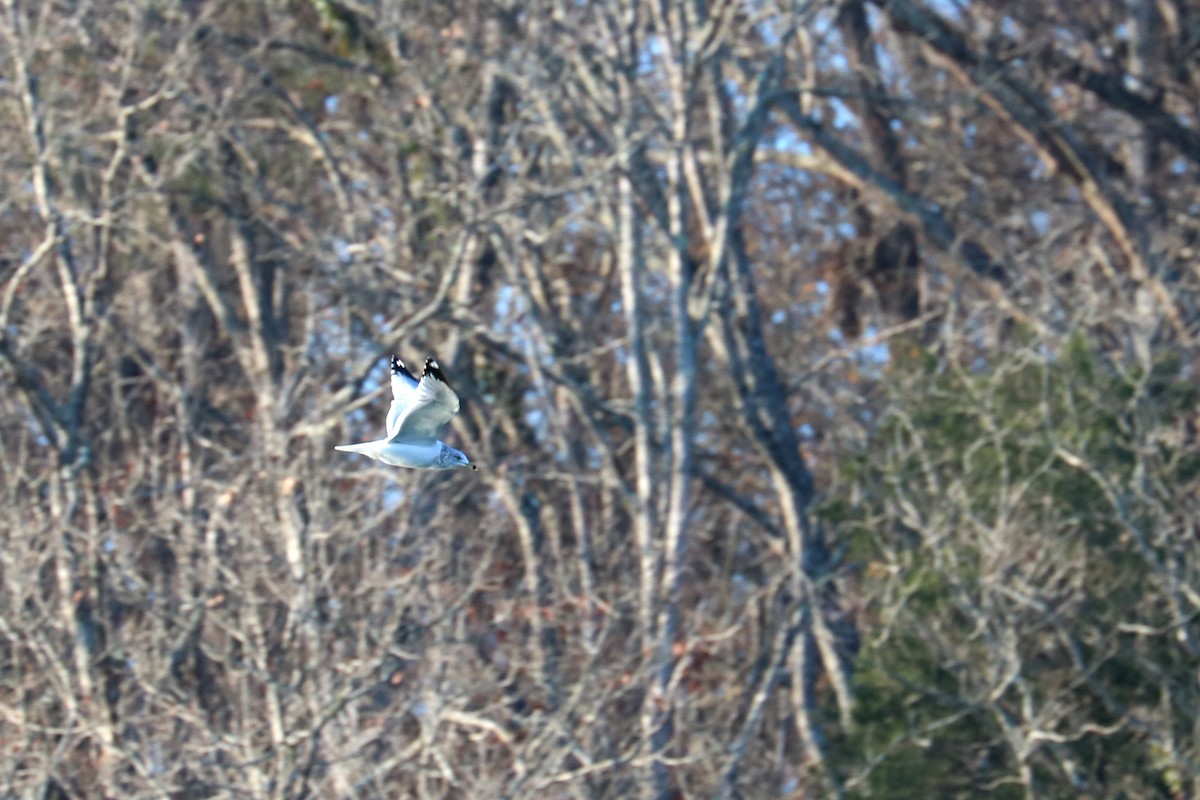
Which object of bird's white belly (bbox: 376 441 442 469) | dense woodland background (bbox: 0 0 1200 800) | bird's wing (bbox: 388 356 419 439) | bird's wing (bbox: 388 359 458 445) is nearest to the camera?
bird's wing (bbox: 388 359 458 445)

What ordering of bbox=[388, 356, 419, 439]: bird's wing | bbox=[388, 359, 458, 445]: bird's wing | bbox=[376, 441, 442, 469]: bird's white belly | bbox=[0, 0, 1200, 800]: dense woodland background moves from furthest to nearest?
bbox=[0, 0, 1200, 800]: dense woodland background < bbox=[388, 356, 419, 439]: bird's wing < bbox=[376, 441, 442, 469]: bird's white belly < bbox=[388, 359, 458, 445]: bird's wing

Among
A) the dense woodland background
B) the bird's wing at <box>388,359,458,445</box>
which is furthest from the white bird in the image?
the dense woodland background

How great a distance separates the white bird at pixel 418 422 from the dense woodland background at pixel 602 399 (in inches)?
125

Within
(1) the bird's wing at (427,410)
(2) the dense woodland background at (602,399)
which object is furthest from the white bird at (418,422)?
(2) the dense woodland background at (602,399)

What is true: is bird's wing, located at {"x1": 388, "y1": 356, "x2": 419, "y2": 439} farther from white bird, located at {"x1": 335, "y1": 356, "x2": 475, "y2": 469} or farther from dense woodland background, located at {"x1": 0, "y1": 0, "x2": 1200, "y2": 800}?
dense woodland background, located at {"x1": 0, "y1": 0, "x2": 1200, "y2": 800}

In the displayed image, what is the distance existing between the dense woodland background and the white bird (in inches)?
125

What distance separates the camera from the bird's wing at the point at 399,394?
292 inches

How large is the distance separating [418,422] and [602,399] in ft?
34.6

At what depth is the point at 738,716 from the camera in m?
16.0

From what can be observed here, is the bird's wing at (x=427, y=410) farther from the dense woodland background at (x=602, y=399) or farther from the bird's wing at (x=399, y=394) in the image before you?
the dense woodland background at (x=602, y=399)

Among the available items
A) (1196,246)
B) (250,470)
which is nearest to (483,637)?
(250,470)

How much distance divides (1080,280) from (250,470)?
21.2 feet

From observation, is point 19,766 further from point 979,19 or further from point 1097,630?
point 979,19

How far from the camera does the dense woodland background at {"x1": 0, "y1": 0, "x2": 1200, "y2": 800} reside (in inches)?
472
